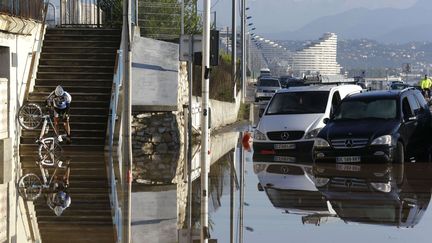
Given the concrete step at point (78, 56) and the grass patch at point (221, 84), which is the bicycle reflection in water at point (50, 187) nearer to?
the concrete step at point (78, 56)

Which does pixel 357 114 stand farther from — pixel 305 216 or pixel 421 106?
pixel 305 216

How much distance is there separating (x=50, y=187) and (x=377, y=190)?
578 cm

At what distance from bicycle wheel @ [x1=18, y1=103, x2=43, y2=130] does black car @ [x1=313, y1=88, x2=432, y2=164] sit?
792 cm

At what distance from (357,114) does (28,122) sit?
29.4ft

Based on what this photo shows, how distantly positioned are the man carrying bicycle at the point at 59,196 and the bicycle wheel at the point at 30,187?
265 millimetres

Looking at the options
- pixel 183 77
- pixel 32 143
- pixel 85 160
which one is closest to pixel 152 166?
pixel 85 160

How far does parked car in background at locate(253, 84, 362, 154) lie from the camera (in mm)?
22109

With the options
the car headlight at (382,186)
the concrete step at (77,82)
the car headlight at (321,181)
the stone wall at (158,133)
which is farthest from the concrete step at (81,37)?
the car headlight at (382,186)

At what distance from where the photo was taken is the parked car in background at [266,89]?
187 ft

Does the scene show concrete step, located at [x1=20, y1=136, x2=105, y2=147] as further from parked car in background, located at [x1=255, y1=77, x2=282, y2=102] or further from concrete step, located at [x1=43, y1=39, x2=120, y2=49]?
parked car in background, located at [x1=255, y1=77, x2=282, y2=102]

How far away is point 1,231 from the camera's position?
1096 centimetres

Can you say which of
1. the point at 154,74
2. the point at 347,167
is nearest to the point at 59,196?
the point at 347,167

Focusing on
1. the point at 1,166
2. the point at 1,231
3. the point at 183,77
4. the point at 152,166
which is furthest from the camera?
the point at 183,77

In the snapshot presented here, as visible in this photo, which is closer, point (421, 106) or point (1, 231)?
point (1, 231)
